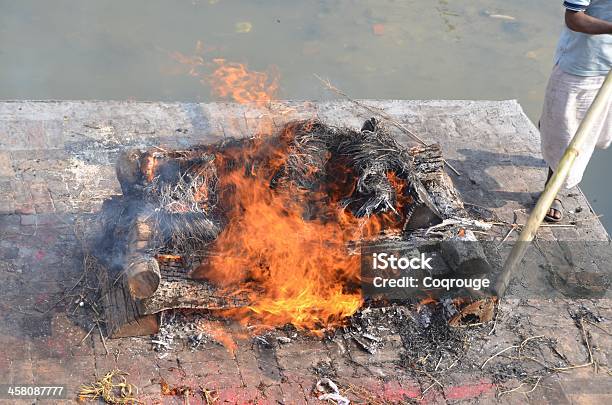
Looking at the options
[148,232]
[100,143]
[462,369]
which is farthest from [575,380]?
[100,143]

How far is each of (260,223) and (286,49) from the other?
5709 mm

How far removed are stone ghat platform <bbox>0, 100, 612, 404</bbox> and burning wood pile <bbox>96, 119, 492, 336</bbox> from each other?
349 mm

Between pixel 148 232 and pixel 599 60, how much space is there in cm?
444

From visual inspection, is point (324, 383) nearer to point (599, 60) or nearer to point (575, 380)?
point (575, 380)

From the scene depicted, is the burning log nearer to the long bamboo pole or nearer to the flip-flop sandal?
the long bamboo pole

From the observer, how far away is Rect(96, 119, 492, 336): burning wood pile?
18.1ft

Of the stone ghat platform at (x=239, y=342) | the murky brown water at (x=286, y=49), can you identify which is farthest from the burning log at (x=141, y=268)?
the murky brown water at (x=286, y=49)

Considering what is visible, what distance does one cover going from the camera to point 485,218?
23.8 ft

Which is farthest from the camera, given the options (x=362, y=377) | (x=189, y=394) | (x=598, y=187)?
(x=598, y=187)

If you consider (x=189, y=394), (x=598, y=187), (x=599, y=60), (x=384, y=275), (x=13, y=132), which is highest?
(x=599, y=60)

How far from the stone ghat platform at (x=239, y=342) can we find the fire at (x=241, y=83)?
26 cm

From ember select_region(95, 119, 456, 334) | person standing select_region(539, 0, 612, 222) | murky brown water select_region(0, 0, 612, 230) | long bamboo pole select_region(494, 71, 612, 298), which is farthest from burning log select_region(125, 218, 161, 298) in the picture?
murky brown water select_region(0, 0, 612, 230)

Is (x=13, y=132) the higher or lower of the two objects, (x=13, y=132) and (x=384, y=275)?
the higher

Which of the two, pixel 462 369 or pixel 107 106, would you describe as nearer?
pixel 462 369
